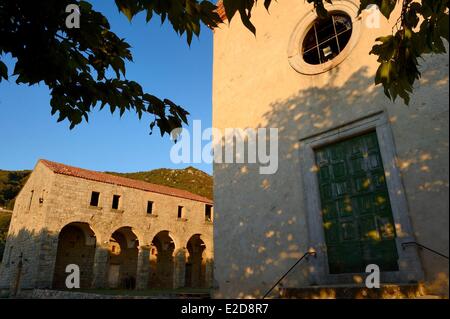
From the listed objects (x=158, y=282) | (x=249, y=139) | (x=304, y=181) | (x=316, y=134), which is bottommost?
(x=158, y=282)

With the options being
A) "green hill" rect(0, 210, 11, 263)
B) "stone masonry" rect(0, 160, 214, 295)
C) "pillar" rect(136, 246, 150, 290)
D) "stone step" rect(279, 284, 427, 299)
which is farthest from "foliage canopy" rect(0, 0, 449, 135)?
"green hill" rect(0, 210, 11, 263)

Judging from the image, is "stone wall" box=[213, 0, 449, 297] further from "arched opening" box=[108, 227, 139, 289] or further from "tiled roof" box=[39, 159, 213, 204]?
"arched opening" box=[108, 227, 139, 289]

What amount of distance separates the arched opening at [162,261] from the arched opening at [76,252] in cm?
558

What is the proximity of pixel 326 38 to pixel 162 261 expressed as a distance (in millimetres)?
26991

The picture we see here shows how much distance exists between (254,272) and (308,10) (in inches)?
250

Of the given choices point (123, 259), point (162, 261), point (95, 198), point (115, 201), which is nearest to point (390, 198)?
point (95, 198)

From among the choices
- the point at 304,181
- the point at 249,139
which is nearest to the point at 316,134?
the point at 304,181

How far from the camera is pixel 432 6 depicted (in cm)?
195

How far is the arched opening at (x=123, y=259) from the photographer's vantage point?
88.3ft

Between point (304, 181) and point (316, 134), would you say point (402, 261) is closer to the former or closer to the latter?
point (304, 181)

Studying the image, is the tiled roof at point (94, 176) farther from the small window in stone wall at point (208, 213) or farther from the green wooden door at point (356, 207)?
the green wooden door at point (356, 207)

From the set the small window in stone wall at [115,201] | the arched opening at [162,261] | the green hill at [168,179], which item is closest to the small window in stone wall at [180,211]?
the arched opening at [162,261]

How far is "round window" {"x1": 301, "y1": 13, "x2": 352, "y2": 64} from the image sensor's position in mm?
7180

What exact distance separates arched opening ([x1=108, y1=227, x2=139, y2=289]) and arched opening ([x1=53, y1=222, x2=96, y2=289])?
182 cm
